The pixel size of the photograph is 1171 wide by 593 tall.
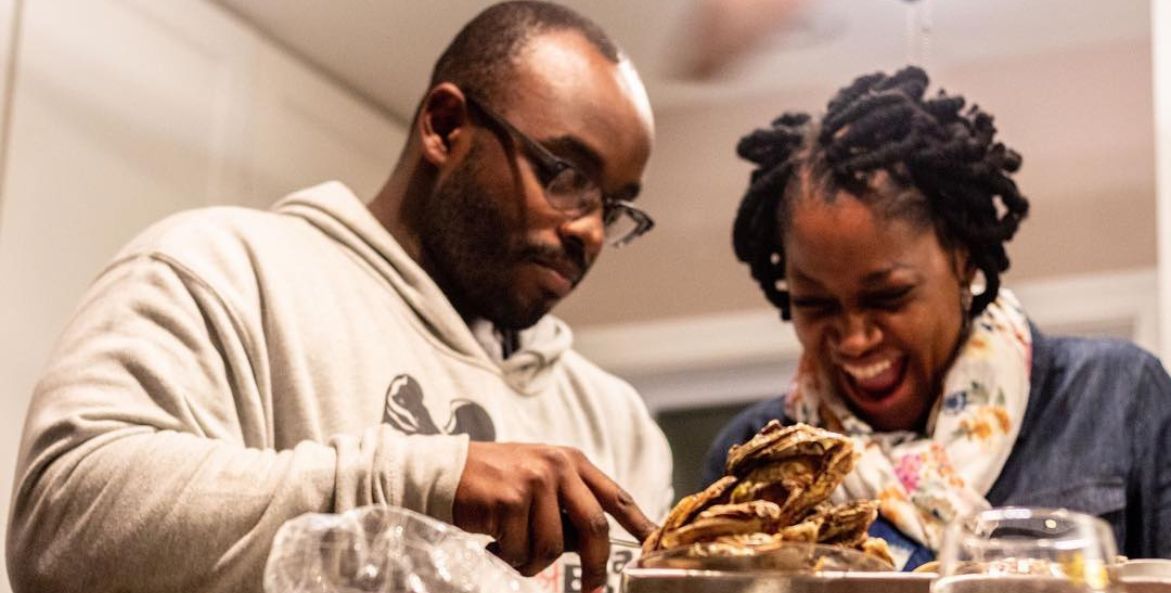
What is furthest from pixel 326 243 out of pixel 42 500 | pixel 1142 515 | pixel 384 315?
pixel 1142 515

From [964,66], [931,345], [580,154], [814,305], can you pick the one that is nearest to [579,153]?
[580,154]

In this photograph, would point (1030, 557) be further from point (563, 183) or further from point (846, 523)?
point (563, 183)

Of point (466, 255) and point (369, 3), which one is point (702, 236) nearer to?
point (369, 3)

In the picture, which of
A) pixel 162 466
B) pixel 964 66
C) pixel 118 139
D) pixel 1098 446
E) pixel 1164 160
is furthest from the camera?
pixel 964 66

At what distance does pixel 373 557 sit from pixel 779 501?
0.19 meters

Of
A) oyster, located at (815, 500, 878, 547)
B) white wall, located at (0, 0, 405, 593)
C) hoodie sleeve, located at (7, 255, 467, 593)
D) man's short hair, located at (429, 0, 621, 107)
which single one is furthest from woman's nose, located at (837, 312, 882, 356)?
white wall, located at (0, 0, 405, 593)

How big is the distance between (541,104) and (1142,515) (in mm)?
663

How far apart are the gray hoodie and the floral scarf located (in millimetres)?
232

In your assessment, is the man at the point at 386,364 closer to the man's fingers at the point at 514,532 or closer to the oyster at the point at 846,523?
the man's fingers at the point at 514,532

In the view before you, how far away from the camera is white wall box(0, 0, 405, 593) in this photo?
2400mm

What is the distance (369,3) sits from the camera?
2.93 meters

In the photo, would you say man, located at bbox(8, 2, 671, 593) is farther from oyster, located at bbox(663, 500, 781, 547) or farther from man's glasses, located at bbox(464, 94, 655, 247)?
oyster, located at bbox(663, 500, 781, 547)

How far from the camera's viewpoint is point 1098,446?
1.53 metres

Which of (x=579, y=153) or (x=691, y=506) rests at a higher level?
(x=579, y=153)
